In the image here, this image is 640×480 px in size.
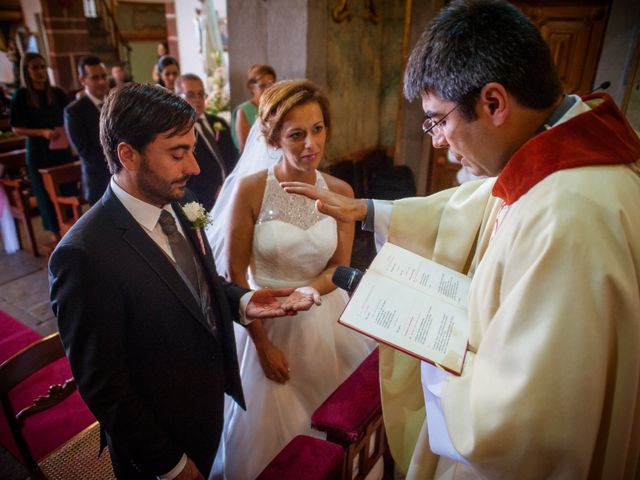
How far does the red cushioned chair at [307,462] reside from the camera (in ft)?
4.88

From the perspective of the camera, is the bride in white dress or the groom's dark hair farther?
the bride in white dress

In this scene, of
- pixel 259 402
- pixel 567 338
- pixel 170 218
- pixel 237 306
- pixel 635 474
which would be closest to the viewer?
pixel 567 338

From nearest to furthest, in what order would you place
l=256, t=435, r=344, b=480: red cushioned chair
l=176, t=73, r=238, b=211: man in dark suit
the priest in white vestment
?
the priest in white vestment, l=256, t=435, r=344, b=480: red cushioned chair, l=176, t=73, r=238, b=211: man in dark suit

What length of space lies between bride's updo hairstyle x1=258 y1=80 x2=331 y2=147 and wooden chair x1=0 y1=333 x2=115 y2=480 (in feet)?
4.21

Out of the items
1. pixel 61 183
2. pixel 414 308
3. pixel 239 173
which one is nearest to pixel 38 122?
pixel 61 183

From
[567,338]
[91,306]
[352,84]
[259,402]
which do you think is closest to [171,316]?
[91,306]


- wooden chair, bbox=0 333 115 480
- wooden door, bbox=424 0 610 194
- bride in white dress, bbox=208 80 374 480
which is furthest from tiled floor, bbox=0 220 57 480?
wooden door, bbox=424 0 610 194

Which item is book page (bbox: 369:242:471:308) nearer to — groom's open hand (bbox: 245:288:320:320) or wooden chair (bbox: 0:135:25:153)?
groom's open hand (bbox: 245:288:320:320)

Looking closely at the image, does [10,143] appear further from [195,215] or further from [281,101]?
[195,215]

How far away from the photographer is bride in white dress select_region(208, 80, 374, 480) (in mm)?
2143

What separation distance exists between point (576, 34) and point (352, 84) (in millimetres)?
2287

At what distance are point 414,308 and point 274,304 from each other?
68 centimetres

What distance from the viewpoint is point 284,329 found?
230 cm

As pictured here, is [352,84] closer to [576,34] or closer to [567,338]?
[576,34]
